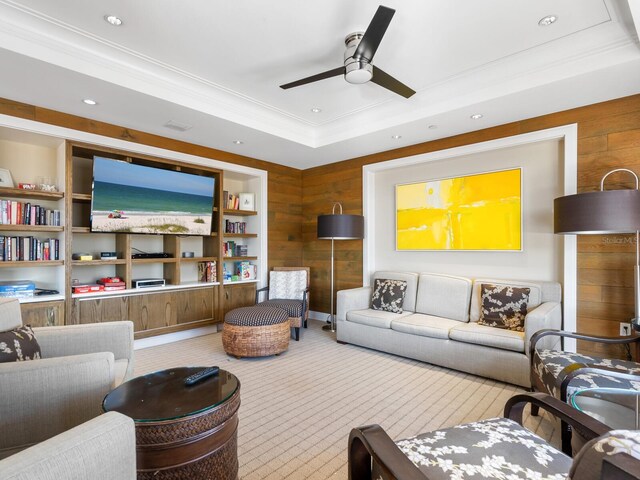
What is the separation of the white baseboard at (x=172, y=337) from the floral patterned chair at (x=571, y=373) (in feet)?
12.5

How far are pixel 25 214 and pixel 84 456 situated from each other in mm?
3347

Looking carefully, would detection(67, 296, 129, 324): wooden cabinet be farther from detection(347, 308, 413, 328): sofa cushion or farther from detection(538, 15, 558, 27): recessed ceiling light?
detection(538, 15, 558, 27): recessed ceiling light

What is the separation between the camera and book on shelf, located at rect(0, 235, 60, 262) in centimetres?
308

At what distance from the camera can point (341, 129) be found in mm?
4074

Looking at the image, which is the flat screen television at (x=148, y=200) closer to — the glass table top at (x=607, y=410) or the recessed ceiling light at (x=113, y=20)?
the recessed ceiling light at (x=113, y=20)

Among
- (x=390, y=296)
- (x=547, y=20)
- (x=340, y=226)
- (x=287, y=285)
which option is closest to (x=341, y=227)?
(x=340, y=226)

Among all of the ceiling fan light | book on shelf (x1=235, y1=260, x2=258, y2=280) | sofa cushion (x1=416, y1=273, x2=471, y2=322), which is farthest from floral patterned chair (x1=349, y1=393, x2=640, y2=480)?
book on shelf (x1=235, y1=260, x2=258, y2=280)

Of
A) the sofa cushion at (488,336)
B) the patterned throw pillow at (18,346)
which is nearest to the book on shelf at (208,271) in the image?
the patterned throw pillow at (18,346)

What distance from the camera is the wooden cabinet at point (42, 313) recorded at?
306 cm

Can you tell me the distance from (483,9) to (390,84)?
0.73 m

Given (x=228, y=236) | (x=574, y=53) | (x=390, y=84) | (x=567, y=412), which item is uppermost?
(x=574, y=53)

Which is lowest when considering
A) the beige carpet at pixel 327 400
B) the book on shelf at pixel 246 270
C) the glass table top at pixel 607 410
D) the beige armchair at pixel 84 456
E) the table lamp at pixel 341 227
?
the beige carpet at pixel 327 400

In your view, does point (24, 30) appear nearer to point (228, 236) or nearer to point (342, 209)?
point (228, 236)

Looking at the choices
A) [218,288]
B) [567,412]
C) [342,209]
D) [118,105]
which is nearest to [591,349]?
[567,412]
